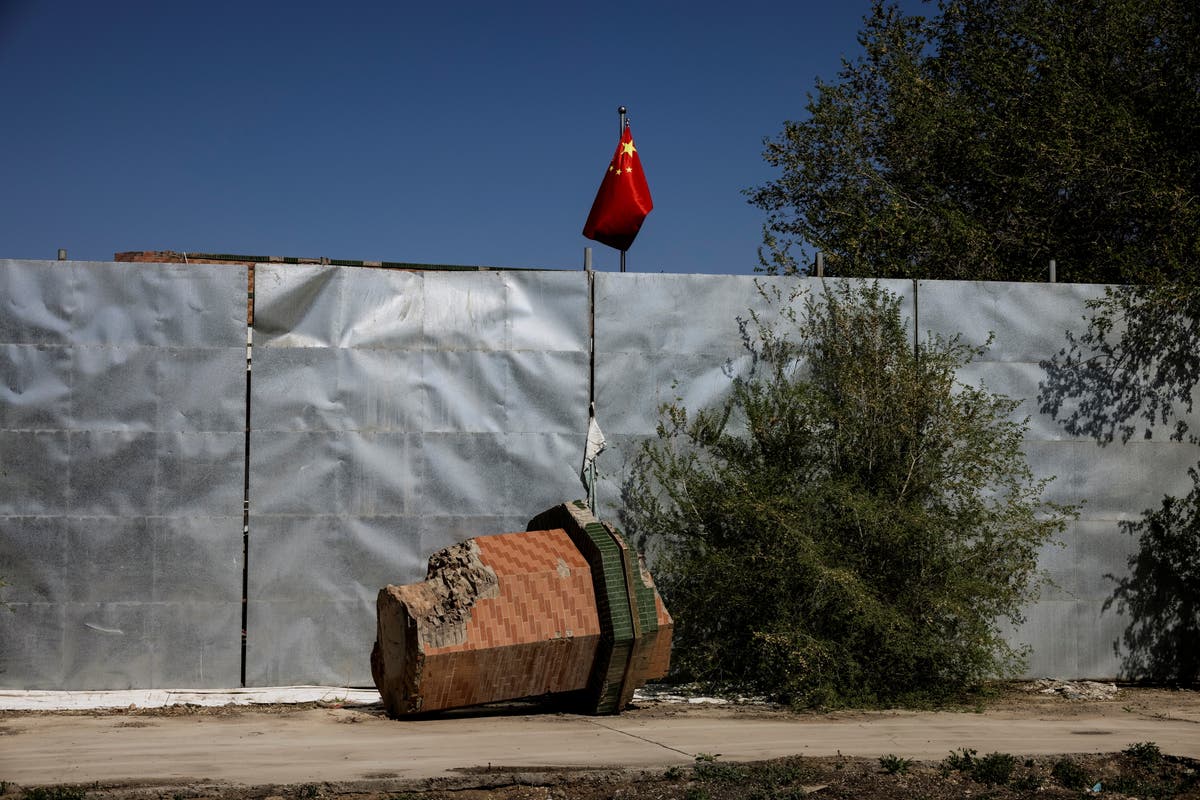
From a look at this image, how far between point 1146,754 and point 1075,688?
2.70 m

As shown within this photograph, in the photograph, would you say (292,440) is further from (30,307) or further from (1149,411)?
(1149,411)

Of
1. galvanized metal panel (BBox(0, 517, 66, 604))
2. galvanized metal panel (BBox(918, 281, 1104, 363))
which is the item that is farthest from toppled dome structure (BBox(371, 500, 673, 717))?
galvanized metal panel (BBox(918, 281, 1104, 363))

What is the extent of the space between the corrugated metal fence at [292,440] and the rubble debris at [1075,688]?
0.15 metres

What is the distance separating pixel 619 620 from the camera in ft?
23.2

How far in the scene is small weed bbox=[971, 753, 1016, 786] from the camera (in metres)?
5.56

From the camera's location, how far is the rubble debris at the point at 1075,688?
854cm

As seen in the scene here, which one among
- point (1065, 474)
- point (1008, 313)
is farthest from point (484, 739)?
point (1008, 313)

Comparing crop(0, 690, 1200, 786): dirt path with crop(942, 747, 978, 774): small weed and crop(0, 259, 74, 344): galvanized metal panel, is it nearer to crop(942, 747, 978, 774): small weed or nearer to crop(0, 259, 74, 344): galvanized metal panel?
crop(942, 747, 978, 774): small weed

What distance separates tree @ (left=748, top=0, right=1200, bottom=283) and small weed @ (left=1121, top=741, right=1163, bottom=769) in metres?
4.34

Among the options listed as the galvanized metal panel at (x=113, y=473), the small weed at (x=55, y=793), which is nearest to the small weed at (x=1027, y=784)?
the small weed at (x=55, y=793)

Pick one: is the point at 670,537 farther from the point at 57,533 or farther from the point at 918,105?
the point at 918,105

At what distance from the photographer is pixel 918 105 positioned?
15977 millimetres

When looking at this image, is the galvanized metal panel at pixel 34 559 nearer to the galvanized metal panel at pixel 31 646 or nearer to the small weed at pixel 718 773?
the galvanized metal panel at pixel 31 646

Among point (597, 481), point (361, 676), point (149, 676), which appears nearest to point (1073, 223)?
point (597, 481)
